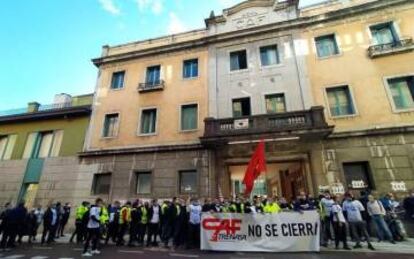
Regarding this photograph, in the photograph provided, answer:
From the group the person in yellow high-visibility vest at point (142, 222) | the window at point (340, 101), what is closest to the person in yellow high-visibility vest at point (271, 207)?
the person in yellow high-visibility vest at point (142, 222)

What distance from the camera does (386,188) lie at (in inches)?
Result: 456

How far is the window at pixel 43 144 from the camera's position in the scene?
17641 mm

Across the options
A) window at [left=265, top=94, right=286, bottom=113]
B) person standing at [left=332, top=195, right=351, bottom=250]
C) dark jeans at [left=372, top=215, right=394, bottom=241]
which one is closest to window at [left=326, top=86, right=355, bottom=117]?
window at [left=265, top=94, right=286, bottom=113]

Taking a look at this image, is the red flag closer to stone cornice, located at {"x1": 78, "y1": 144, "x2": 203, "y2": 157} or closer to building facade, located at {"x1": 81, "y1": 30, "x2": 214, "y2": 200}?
building facade, located at {"x1": 81, "y1": 30, "x2": 214, "y2": 200}

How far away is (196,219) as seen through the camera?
9.42m

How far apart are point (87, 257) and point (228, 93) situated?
36.7ft

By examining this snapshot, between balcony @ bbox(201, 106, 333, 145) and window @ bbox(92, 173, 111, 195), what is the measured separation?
6.82m

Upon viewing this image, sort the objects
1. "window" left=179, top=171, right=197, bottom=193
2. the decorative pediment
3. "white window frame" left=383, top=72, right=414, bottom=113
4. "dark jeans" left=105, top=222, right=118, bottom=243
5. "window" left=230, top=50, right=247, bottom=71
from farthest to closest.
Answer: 1. the decorative pediment
2. "window" left=230, top=50, right=247, bottom=71
3. "window" left=179, top=171, right=197, bottom=193
4. "white window frame" left=383, top=72, right=414, bottom=113
5. "dark jeans" left=105, top=222, right=118, bottom=243

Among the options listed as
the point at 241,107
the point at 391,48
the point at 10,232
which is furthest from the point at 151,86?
the point at 391,48

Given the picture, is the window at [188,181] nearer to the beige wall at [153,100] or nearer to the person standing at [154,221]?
the beige wall at [153,100]

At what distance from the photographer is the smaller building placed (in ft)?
53.5

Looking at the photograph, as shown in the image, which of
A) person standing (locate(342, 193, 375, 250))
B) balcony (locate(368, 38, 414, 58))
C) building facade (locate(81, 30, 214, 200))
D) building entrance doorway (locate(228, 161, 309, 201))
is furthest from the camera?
building facade (locate(81, 30, 214, 200))

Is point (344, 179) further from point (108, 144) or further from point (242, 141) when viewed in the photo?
point (108, 144)

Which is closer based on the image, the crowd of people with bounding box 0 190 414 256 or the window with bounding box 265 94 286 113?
the crowd of people with bounding box 0 190 414 256
